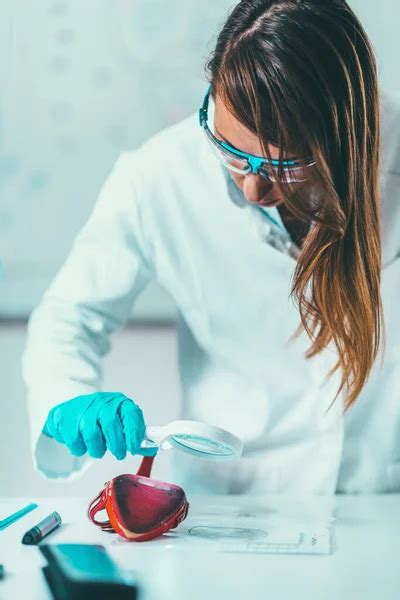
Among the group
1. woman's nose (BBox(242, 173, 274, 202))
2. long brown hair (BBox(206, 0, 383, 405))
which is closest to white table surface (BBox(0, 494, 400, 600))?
long brown hair (BBox(206, 0, 383, 405))

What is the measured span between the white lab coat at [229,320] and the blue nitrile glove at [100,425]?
0.37 feet

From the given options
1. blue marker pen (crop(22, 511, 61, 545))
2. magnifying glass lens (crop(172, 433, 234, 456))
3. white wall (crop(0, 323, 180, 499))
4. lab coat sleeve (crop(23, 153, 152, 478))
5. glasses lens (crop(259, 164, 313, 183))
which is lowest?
white wall (crop(0, 323, 180, 499))

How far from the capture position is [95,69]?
1.59m

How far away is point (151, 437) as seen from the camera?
108 centimetres

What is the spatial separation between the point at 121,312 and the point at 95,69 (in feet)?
1.73

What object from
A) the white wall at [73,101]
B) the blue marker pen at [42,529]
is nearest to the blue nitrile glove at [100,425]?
the blue marker pen at [42,529]

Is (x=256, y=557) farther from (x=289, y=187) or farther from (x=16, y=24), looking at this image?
(x=16, y=24)

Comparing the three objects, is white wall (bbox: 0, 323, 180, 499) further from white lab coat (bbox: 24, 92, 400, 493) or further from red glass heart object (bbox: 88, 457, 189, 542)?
red glass heart object (bbox: 88, 457, 189, 542)

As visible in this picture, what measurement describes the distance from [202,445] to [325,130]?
0.45 meters

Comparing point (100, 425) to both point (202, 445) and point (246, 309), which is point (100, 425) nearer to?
point (202, 445)

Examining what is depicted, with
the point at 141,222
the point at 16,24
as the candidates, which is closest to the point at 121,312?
the point at 141,222

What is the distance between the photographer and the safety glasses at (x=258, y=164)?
107 centimetres

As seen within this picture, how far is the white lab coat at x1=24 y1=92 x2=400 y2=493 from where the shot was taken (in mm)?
1277

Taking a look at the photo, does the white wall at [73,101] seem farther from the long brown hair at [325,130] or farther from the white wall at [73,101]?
the long brown hair at [325,130]
